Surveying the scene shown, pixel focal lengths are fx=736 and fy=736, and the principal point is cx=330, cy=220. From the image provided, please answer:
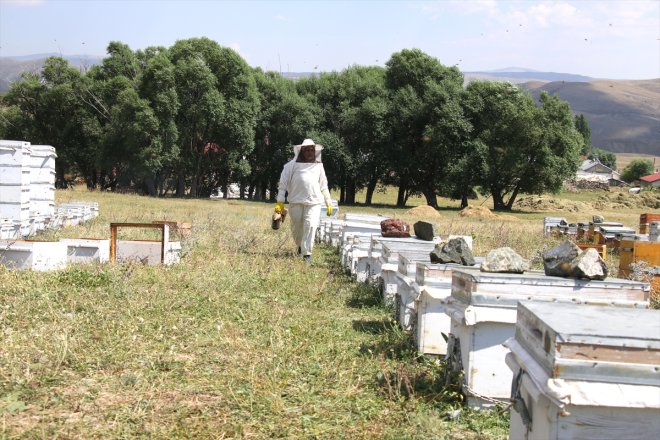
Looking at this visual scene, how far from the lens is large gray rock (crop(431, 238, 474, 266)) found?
683cm

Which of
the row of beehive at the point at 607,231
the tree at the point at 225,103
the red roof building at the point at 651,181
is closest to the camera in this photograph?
the row of beehive at the point at 607,231

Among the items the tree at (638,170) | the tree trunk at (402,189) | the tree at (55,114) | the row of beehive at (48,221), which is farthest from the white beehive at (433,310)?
the tree at (638,170)

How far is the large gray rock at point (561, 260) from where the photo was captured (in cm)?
539

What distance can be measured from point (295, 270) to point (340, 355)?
4.95 meters

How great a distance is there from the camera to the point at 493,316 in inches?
191

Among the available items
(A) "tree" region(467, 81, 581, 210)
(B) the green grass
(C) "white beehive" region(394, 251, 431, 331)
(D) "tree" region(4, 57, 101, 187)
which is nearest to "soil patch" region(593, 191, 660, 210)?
(A) "tree" region(467, 81, 581, 210)

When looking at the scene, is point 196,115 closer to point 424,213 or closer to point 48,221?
point 424,213

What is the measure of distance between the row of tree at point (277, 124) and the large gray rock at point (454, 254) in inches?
1438

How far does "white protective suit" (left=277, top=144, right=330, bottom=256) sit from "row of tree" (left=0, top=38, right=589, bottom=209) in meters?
30.2

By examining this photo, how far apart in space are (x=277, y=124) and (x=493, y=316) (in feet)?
145

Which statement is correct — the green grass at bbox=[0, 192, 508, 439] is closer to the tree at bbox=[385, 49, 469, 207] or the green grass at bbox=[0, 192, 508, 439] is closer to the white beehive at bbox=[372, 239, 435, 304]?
the white beehive at bbox=[372, 239, 435, 304]

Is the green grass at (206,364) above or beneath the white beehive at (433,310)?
beneath

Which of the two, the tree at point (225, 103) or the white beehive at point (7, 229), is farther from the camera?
the tree at point (225, 103)

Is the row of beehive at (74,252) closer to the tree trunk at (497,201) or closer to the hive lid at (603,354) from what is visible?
the hive lid at (603,354)
